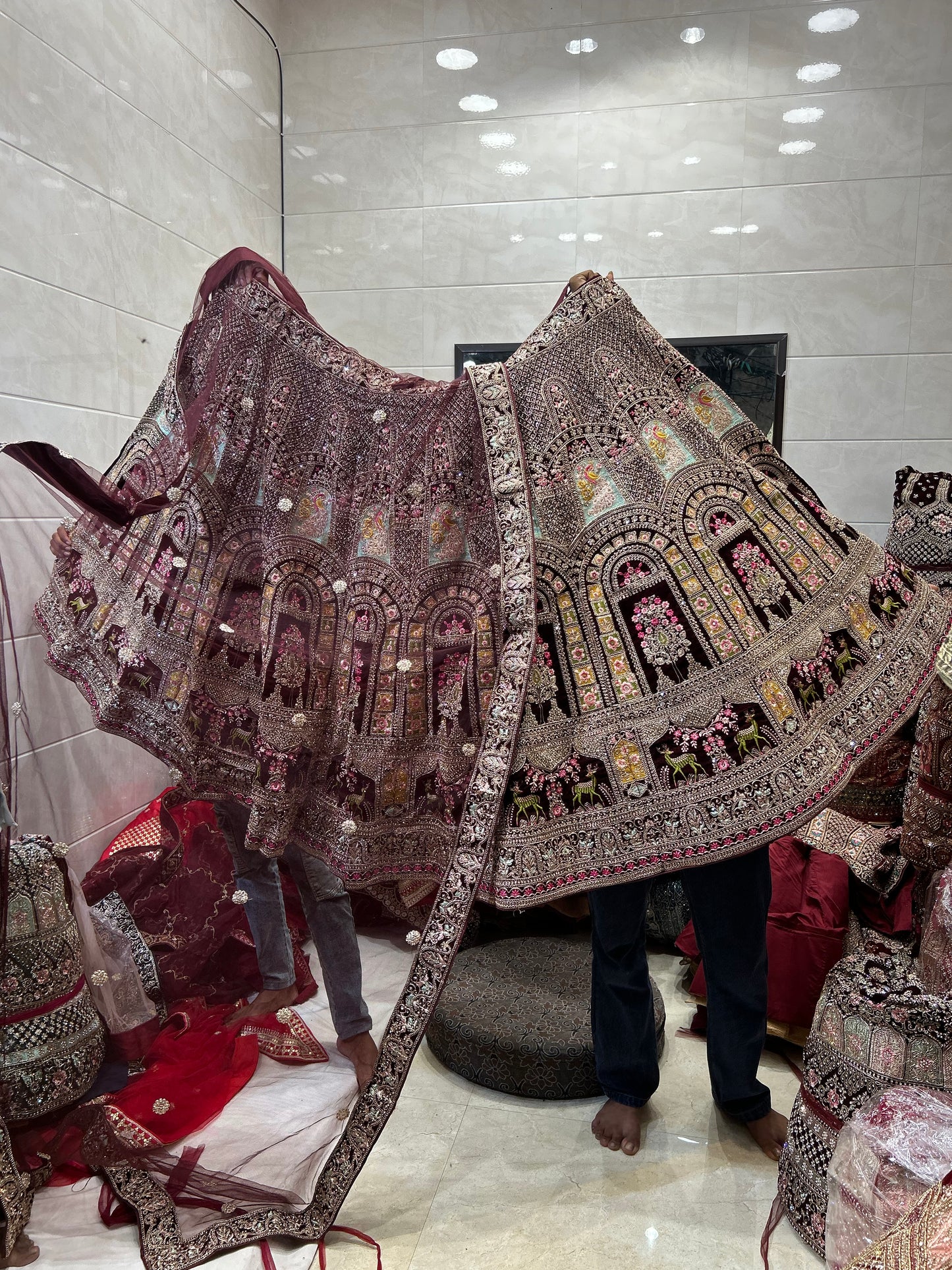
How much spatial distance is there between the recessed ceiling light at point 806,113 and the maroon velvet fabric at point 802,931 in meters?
2.03

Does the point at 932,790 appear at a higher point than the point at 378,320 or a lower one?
lower

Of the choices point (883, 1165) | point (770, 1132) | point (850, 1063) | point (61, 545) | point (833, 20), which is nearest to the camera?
point (883, 1165)

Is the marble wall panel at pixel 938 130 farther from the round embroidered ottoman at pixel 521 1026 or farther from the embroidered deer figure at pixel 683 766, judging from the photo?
the round embroidered ottoman at pixel 521 1026

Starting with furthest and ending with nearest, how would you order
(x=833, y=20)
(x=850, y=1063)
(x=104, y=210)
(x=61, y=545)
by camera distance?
(x=833, y=20) < (x=104, y=210) < (x=61, y=545) < (x=850, y=1063)

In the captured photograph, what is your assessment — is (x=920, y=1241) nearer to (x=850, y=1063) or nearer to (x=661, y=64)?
(x=850, y=1063)

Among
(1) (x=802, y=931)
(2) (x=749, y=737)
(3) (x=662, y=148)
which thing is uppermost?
(3) (x=662, y=148)

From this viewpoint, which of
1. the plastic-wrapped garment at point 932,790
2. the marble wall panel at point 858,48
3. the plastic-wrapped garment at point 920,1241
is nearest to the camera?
the plastic-wrapped garment at point 920,1241

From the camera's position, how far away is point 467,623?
134 cm

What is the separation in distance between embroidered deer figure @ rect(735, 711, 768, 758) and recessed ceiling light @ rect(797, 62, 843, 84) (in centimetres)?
215

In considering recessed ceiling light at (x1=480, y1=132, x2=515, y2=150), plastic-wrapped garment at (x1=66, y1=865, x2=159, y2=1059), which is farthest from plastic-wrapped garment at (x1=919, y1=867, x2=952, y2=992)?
recessed ceiling light at (x1=480, y1=132, x2=515, y2=150)

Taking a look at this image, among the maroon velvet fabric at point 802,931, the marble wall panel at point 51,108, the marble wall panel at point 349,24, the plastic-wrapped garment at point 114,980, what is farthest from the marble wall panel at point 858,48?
the plastic-wrapped garment at point 114,980

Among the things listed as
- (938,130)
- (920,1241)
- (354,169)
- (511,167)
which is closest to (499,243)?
(511,167)

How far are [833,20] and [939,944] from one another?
8.02 feet

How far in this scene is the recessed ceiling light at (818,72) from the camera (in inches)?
98.9
